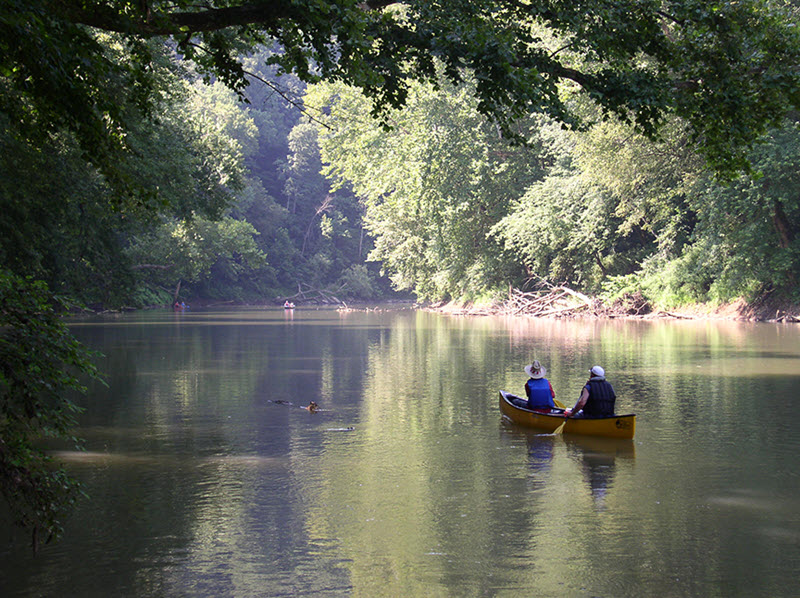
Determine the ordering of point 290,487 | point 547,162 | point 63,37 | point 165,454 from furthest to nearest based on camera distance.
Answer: point 547,162, point 165,454, point 290,487, point 63,37

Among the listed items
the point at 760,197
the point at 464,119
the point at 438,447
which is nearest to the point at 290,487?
the point at 438,447

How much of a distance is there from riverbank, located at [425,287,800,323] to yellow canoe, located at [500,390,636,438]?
27.2 m

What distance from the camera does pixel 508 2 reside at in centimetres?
1378

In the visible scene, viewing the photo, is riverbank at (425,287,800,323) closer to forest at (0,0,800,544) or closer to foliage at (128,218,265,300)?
forest at (0,0,800,544)

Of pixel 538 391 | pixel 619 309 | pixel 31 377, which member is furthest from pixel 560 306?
pixel 31 377

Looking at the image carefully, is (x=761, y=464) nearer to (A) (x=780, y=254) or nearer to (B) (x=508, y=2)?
(B) (x=508, y=2)

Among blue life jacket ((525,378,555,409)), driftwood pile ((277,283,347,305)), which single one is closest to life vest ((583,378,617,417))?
blue life jacket ((525,378,555,409))

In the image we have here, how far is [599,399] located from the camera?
43.9 ft

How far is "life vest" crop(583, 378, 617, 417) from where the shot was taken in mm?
13391

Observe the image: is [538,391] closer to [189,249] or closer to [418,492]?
[418,492]

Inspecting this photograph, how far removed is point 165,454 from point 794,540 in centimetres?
784

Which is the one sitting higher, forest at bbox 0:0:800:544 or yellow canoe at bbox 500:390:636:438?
forest at bbox 0:0:800:544

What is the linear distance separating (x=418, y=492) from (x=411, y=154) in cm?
4065

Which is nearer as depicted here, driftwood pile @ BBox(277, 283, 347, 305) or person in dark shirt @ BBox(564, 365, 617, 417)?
person in dark shirt @ BBox(564, 365, 617, 417)
